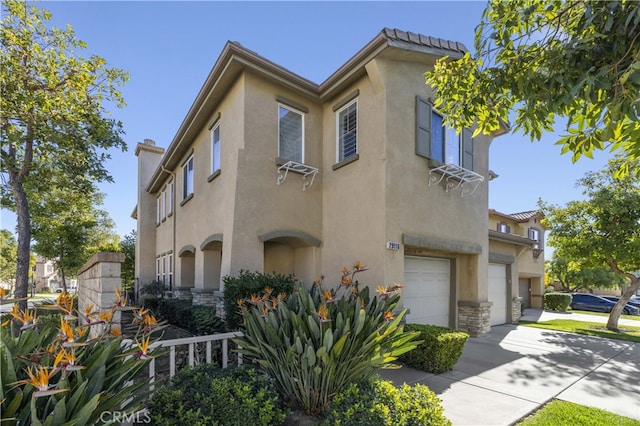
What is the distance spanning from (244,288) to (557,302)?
79.1ft

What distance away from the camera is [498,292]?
44.9 feet

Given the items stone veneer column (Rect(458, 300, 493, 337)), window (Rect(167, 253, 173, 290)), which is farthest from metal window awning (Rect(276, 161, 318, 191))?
window (Rect(167, 253, 173, 290))

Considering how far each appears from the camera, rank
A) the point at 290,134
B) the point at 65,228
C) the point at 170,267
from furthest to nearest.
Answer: the point at 65,228, the point at 170,267, the point at 290,134

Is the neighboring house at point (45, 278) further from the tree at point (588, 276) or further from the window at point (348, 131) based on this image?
the tree at point (588, 276)

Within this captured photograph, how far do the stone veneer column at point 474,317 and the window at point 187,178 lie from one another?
10.6 m

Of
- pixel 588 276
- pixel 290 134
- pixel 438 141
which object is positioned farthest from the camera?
pixel 588 276

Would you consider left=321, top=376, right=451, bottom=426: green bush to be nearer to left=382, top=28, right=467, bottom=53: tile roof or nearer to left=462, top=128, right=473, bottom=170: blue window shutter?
left=382, top=28, right=467, bottom=53: tile roof

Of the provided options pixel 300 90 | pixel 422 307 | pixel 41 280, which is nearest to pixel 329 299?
pixel 422 307

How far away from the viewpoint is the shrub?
13.5ft

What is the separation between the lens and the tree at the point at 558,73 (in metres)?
3.00

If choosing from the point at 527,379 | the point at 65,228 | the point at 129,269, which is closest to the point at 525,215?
the point at 527,379

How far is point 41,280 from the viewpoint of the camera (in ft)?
194

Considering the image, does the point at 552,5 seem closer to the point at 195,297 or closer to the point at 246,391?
the point at 246,391

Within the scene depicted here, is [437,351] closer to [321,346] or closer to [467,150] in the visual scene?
[321,346]
